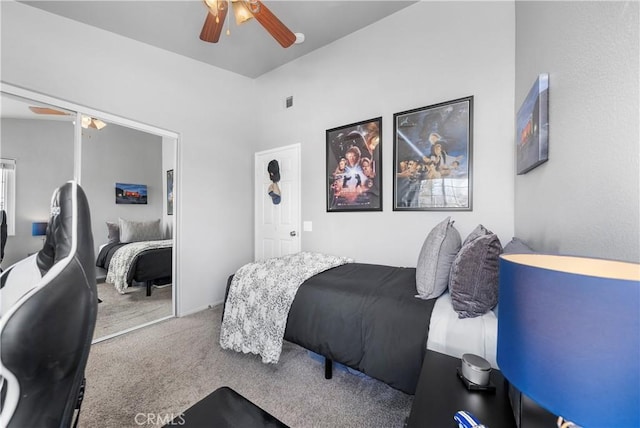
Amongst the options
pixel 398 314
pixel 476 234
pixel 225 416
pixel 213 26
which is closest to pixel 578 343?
pixel 225 416

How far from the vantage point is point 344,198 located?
10.2 ft

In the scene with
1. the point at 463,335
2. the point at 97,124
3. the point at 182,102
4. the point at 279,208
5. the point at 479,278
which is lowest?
the point at 463,335

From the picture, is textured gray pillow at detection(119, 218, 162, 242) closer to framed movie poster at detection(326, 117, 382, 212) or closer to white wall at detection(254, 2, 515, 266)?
white wall at detection(254, 2, 515, 266)

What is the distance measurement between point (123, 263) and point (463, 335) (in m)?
3.29

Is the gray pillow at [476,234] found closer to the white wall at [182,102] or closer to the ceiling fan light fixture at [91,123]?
the white wall at [182,102]

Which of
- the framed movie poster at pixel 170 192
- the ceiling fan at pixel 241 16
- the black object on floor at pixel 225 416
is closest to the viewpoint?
the black object on floor at pixel 225 416

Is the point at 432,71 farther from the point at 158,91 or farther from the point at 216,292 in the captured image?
the point at 216,292

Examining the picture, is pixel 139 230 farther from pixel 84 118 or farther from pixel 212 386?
pixel 212 386

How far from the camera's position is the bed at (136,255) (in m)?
2.79

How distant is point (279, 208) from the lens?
147 inches

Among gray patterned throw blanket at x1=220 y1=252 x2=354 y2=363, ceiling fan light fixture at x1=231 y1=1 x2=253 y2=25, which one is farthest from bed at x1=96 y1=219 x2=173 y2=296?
ceiling fan light fixture at x1=231 y1=1 x2=253 y2=25

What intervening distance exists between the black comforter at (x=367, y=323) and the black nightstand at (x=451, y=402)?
44 centimetres

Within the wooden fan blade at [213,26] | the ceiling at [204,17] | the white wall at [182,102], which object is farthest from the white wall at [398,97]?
the wooden fan blade at [213,26]

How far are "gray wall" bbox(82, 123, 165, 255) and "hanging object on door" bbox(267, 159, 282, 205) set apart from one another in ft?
4.40
